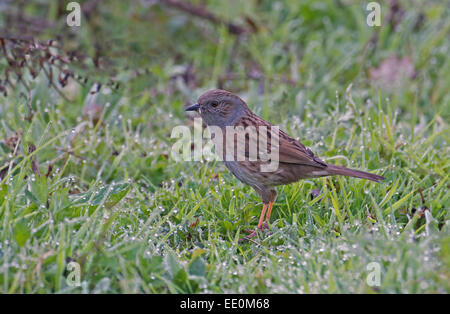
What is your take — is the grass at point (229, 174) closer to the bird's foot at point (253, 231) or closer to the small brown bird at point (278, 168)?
the bird's foot at point (253, 231)

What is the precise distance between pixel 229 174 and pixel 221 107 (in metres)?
0.62

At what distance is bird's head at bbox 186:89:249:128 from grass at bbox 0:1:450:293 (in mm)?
400

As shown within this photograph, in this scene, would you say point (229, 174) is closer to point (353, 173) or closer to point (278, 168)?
point (278, 168)

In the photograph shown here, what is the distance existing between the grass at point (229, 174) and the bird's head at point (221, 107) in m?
0.40

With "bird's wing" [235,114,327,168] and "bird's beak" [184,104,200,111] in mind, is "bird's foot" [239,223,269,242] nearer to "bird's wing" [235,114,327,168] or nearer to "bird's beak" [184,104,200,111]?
"bird's wing" [235,114,327,168]

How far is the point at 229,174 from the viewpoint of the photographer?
5.17 metres

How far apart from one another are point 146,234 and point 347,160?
1.94 meters

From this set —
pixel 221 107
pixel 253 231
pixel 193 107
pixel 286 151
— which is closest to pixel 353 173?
pixel 286 151

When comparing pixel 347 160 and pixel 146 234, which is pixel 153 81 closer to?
pixel 347 160

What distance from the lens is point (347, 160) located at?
4992mm

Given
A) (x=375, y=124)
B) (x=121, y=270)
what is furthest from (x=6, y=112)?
(x=375, y=124)

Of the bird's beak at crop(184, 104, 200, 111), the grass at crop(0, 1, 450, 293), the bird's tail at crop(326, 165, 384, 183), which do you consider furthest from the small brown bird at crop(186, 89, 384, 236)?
the bird's beak at crop(184, 104, 200, 111)

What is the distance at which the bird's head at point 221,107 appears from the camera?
4.82 meters

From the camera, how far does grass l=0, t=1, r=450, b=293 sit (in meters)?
3.46
